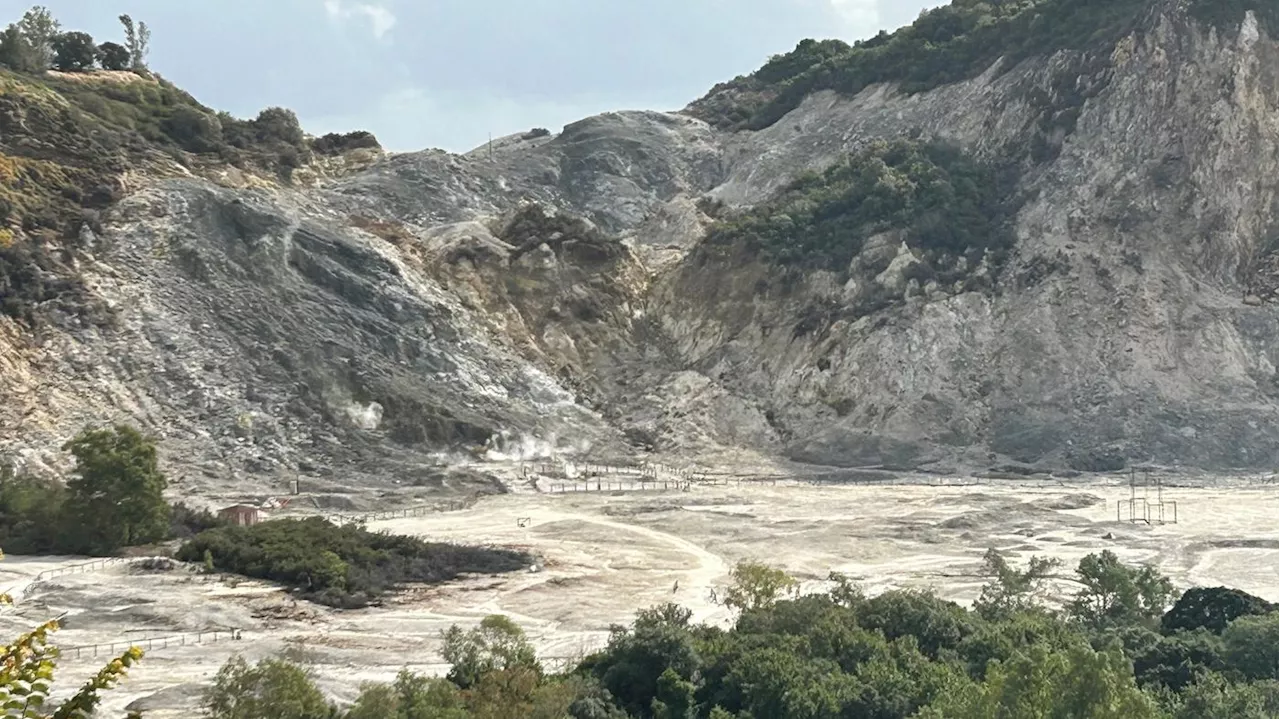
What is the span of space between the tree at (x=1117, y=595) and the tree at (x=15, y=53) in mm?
63402

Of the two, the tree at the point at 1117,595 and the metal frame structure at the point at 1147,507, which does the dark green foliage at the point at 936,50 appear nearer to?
the metal frame structure at the point at 1147,507

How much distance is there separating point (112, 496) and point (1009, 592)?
80.9 feet

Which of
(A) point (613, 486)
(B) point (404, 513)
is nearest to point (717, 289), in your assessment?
(A) point (613, 486)

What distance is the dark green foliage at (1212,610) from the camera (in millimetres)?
24750

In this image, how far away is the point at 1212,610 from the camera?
2505 centimetres

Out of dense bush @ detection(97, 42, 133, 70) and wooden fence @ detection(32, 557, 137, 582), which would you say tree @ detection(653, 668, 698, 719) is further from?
dense bush @ detection(97, 42, 133, 70)

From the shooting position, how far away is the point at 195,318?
56625mm

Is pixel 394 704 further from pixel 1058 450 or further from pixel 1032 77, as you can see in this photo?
pixel 1032 77

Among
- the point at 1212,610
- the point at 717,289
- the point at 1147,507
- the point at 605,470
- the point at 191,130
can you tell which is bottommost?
the point at 1212,610

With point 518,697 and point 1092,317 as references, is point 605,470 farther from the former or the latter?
point 518,697

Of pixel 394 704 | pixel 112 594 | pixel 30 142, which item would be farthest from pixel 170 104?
pixel 394 704

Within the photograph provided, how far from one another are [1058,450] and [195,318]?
38664mm

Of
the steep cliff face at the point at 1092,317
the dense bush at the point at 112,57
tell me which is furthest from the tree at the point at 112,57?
the steep cliff face at the point at 1092,317

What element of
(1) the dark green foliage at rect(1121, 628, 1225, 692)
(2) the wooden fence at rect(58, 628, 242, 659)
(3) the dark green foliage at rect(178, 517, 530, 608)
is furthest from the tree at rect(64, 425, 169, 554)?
(1) the dark green foliage at rect(1121, 628, 1225, 692)
